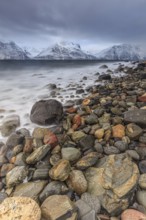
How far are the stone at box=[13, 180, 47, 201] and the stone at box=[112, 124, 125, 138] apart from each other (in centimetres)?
171

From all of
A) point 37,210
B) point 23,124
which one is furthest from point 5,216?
point 23,124

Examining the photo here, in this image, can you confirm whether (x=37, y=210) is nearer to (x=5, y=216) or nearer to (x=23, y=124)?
(x=5, y=216)

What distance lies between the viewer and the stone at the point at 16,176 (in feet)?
11.1

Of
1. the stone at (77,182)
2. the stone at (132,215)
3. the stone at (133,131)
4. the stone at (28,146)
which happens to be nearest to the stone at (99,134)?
the stone at (133,131)

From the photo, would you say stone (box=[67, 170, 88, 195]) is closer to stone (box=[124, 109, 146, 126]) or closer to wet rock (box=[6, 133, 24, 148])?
wet rock (box=[6, 133, 24, 148])

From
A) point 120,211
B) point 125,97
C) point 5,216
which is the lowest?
point 120,211

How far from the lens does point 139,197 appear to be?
294cm

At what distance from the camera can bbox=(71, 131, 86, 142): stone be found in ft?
14.0

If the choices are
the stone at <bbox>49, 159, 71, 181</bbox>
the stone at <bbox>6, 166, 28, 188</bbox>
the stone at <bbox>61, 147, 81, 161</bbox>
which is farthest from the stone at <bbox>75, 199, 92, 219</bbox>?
the stone at <bbox>6, 166, 28, 188</bbox>

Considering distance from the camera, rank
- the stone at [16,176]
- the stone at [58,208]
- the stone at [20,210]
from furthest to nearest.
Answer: the stone at [16,176], the stone at [58,208], the stone at [20,210]

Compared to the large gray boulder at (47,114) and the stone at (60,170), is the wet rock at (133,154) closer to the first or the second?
the stone at (60,170)

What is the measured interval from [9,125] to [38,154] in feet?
6.20

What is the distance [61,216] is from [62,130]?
235 centimetres

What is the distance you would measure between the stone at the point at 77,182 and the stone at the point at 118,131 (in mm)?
1274
